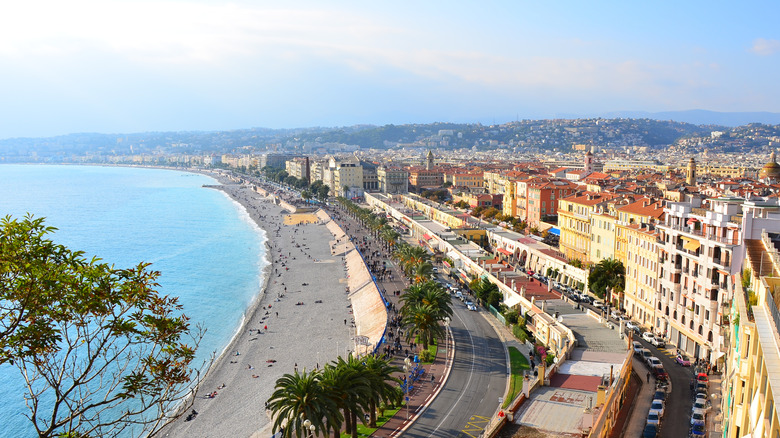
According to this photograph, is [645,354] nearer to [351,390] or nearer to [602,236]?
[602,236]

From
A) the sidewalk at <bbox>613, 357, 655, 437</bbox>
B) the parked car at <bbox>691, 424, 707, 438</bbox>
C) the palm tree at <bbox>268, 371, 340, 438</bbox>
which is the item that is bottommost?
the sidewalk at <bbox>613, 357, 655, 437</bbox>

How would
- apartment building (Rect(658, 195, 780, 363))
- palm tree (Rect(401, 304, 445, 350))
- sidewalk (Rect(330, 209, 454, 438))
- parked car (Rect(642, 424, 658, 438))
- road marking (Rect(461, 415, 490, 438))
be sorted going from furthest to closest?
palm tree (Rect(401, 304, 445, 350))
apartment building (Rect(658, 195, 780, 363))
sidewalk (Rect(330, 209, 454, 438))
road marking (Rect(461, 415, 490, 438))
parked car (Rect(642, 424, 658, 438))

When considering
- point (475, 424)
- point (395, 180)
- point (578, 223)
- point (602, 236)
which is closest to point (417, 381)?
point (475, 424)

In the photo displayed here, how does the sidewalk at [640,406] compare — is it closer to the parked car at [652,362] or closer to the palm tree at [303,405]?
the parked car at [652,362]

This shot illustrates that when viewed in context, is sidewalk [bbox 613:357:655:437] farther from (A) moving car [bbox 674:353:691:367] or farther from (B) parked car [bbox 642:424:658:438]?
(A) moving car [bbox 674:353:691:367]

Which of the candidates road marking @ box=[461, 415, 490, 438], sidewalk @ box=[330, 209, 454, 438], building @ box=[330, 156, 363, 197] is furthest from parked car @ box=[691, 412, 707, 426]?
building @ box=[330, 156, 363, 197]

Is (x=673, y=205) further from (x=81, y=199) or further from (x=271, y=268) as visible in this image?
(x=81, y=199)

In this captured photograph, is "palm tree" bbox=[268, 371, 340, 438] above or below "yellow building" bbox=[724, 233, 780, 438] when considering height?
below
